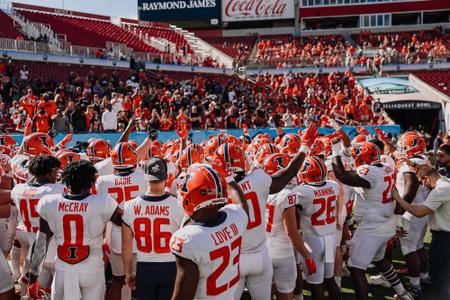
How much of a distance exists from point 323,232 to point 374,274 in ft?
7.67

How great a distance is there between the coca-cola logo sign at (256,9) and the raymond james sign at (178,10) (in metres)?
0.98

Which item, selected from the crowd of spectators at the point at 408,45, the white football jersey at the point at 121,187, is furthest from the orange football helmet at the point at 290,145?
the crowd of spectators at the point at 408,45

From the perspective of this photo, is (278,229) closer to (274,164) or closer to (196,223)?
(274,164)

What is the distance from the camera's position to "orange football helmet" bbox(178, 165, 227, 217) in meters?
2.91

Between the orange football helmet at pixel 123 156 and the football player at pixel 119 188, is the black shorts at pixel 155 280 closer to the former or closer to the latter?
the football player at pixel 119 188

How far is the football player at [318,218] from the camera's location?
15.9ft

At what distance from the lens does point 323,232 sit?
197 inches

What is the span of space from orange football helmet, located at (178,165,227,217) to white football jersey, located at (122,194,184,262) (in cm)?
88

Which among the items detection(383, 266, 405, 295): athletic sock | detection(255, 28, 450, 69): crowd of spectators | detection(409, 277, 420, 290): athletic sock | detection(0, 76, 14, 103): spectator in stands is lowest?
detection(409, 277, 420, 290): athletic sock

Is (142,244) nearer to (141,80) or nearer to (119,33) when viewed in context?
(141,80)

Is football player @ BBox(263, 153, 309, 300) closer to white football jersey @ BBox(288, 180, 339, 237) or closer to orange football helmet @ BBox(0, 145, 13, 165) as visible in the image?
white football jersey @ BBox(288, 180, 339, 237)

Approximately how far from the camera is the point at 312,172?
4.89 meters

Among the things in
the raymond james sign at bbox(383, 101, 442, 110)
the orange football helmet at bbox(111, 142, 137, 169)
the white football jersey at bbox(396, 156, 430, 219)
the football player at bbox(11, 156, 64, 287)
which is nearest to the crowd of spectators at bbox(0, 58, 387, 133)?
the white football jersey at bbox(396, 156, 430, 219)

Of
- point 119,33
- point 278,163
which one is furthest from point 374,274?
point 119,33
